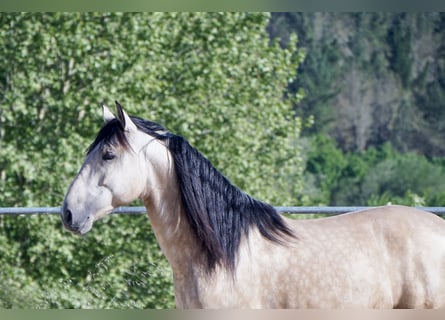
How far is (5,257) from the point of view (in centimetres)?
1280

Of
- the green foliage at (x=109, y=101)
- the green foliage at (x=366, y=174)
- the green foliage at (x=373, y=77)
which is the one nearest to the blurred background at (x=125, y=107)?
the green foliage at (x=109, y=101)

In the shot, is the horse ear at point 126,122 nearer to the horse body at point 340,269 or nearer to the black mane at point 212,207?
the black mane at point 212,207

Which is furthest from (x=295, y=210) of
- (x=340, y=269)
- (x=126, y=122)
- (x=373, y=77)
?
(x=373, y=77)

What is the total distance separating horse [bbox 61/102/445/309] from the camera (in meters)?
4.32

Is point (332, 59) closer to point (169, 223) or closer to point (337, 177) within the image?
point (337, 177)

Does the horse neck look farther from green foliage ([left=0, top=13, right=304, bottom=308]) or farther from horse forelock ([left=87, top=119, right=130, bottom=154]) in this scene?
green foliage ([left=0, top=13, right=304, bottom=308])

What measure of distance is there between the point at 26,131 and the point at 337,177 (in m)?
26.8

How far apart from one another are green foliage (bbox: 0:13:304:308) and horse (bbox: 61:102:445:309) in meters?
6.92

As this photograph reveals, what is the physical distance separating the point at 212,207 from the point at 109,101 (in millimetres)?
9163

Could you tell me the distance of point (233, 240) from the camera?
437 centimetres

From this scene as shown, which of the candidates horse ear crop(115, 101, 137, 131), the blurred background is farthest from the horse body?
the blurred background

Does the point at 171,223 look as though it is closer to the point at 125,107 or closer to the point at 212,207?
the point at 212,207

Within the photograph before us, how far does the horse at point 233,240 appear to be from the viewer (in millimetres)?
4324

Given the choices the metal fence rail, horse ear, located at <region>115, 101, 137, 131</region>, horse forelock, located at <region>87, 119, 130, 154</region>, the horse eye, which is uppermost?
horse ear, located at <region>115, 101, 137, 131</region>
